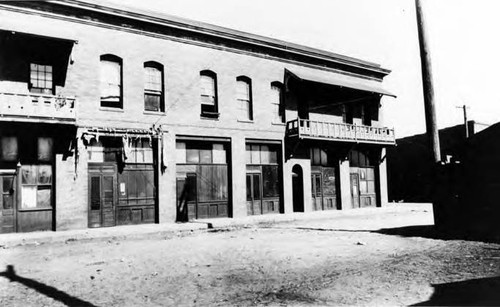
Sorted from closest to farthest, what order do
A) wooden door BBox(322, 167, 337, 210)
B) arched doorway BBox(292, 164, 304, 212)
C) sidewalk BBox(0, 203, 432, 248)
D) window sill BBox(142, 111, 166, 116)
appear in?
sidewalk BBox(0, 203, 432, 248), window sill BBox(142, 111, 166, 116), arched doorway BBox(292, 164, 304, 212), wooden door BBox(322, 167, 337, 210)

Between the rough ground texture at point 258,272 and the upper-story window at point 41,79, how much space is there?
6910 millimetres

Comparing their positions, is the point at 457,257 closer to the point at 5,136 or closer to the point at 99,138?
the point at 99,138

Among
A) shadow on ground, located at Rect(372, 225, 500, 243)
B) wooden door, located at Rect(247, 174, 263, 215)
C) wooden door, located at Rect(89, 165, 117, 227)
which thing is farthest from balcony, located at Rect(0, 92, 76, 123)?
shadow on ground, located at Rect(372, 225, 500, 243)

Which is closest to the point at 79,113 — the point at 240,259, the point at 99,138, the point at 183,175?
the point at 99,138

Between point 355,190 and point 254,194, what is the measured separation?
27.9ft

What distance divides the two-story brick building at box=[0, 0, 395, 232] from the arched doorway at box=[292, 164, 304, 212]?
2.9 inches

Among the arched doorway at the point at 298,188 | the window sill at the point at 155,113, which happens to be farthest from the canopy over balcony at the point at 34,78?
the arched doorway at the point at 298,188

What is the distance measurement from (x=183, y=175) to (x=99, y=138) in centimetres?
458

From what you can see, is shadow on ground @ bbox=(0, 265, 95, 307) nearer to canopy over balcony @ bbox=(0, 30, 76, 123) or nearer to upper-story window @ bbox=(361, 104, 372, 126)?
canopy over balcony @ bbox=(0, 30, 76, 123)

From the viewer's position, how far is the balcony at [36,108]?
47.6 ft

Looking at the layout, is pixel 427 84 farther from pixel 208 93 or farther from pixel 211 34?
pixel 211 34

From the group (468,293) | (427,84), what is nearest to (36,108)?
(427,84)

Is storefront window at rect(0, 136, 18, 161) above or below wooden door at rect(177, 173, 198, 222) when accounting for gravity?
above

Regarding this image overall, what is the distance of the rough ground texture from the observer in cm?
665
